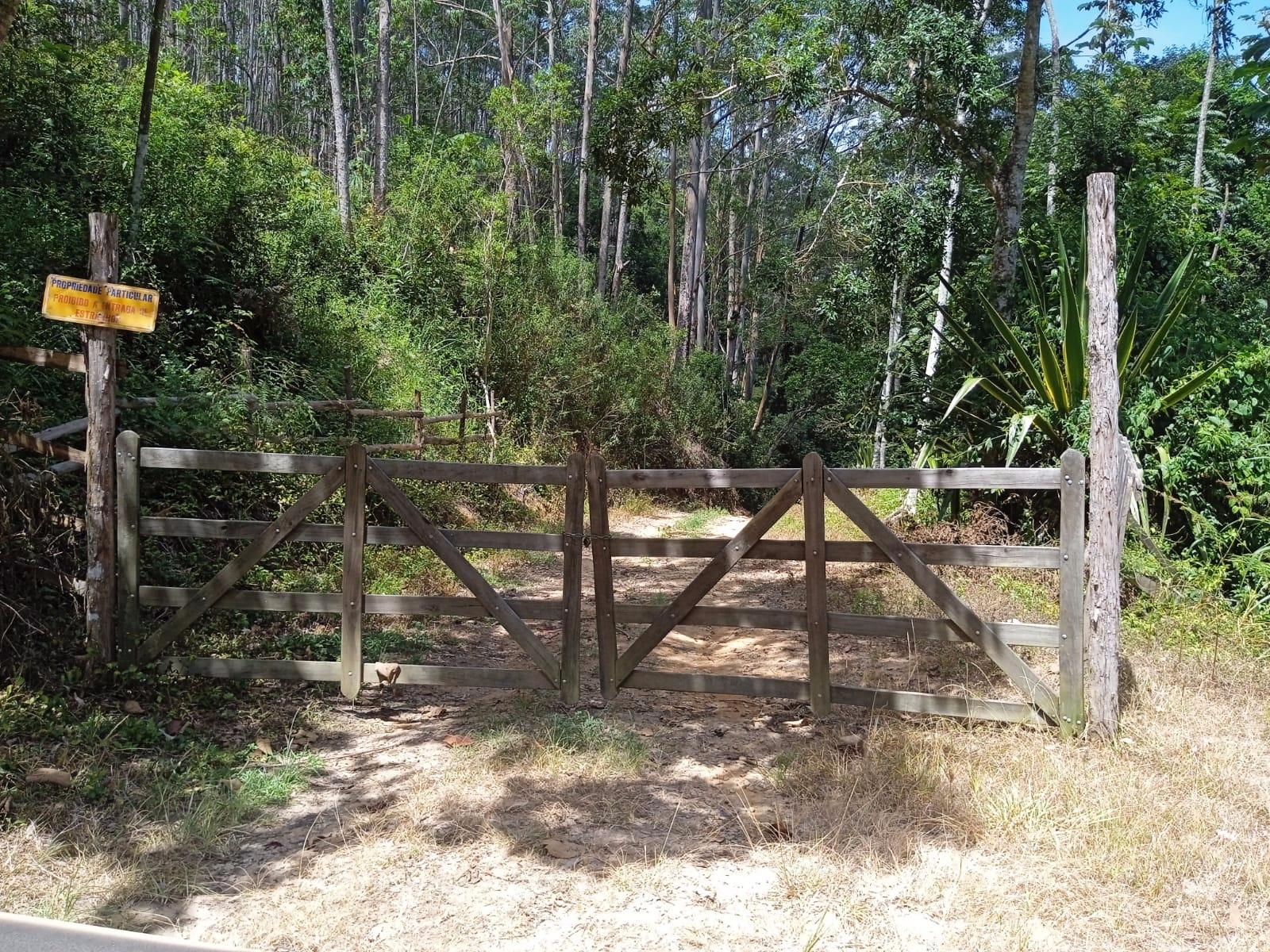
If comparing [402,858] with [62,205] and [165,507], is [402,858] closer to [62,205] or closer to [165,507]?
[165,507]

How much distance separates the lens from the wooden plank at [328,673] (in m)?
5.18

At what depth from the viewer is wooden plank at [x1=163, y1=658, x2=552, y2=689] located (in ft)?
17.0

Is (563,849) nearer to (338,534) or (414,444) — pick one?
(338,534)

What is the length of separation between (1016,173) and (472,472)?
800cm

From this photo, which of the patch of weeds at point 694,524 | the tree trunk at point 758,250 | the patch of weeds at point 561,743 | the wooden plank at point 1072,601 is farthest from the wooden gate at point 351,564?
the tree trunk at point 758,250

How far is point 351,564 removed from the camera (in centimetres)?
521

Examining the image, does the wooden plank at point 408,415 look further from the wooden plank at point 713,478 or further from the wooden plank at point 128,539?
the wooden plank at point 713,478

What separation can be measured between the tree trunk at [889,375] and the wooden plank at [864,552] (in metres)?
4.99

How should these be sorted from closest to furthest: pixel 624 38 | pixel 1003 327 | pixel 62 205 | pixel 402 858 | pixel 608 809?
pixel 402 858 → pixel 608 809 → pixel 1003 327 → pixel 62 205 → pixel 624 38

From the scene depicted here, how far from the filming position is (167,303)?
9914 millimetres

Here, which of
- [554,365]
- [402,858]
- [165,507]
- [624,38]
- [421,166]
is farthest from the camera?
[624,38]

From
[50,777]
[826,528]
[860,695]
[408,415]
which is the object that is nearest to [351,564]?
[50,777]

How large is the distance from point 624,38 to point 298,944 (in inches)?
972

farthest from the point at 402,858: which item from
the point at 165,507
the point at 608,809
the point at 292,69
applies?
the point at 292,69
